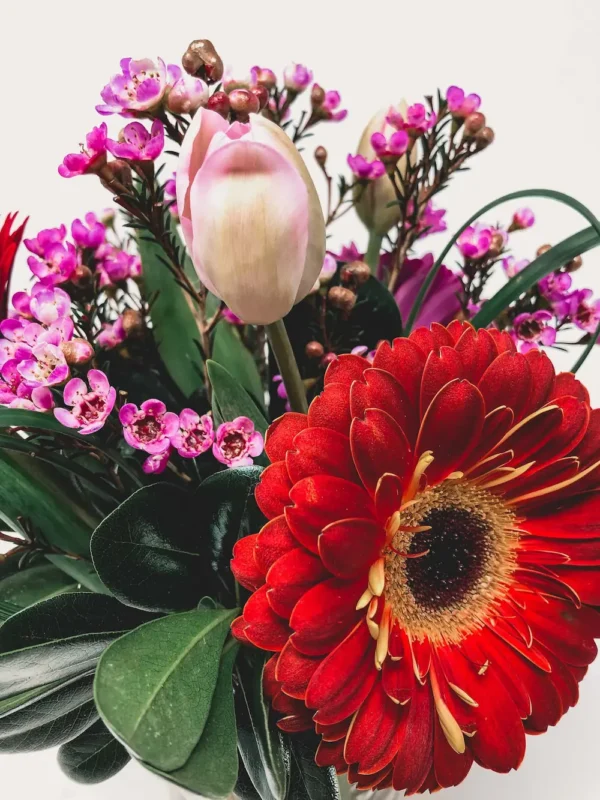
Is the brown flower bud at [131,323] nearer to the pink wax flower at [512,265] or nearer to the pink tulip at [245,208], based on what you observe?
the pink tulip at [245,208]

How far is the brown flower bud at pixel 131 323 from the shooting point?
0.44 m

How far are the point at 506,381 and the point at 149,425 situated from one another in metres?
0.16

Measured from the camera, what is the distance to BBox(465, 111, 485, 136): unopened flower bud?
0.46 meters

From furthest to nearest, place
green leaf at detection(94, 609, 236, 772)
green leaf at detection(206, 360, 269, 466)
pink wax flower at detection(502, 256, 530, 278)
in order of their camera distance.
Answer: pink wax flower at detection(502, 256, 530, 278) → green leaf at detection(206, 360, 269, 466) → green leaf at detection(94, 609, 236, 772)

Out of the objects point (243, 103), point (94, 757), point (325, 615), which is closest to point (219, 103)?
point (243, 103)

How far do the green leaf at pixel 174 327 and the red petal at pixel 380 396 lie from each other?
188mm

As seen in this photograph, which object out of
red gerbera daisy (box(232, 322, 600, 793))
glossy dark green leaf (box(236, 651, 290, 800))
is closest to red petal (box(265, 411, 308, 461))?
red gerbera daisy (box(232, 322, 600, 793))

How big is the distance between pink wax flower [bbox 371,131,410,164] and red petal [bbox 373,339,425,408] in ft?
0.56

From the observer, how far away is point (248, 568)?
1.09 feet

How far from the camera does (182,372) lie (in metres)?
0.49

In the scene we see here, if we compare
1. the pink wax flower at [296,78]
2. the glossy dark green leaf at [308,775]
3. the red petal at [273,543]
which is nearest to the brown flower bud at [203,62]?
the pink wax flower at [296,78]

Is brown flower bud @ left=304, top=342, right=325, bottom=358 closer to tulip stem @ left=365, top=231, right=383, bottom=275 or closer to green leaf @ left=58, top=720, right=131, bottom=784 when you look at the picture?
tulip stem @ left=365, top=231, right=383, bottom=275

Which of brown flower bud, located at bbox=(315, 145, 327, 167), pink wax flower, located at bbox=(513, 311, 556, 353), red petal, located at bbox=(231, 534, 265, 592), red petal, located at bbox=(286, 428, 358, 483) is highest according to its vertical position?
brown flower bud, located at bbox=(315, 145, 327, 167)

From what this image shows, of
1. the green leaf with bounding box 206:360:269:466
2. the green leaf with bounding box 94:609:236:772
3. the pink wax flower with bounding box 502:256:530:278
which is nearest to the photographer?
the green leaf with bounding box 94:609:236:772
